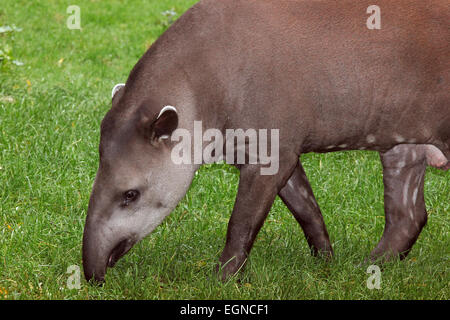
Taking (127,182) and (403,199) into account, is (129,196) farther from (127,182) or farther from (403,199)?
(403,199)

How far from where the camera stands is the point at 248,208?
15.0ft

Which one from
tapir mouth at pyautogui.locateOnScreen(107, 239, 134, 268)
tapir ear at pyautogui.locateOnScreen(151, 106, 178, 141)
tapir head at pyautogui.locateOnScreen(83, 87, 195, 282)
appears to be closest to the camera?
tapir ear at pyautogui.locateOnScreen(151, 106, 178, 141)

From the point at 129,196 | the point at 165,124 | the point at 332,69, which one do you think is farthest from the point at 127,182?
the point at 332,69

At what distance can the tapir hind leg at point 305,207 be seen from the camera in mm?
5227

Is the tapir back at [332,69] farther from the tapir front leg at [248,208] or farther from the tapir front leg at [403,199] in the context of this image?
the tapir front leg at [403,199]

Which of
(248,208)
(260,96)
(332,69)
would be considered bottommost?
(248,208)

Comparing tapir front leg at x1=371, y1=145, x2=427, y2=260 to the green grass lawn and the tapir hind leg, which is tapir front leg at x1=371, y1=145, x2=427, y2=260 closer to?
the green grass lawn

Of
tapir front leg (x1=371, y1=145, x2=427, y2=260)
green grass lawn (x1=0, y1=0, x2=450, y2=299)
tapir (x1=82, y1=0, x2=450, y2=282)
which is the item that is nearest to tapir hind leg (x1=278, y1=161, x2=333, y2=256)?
green grass lawn (x1=0, y1=0, x2=450, y2=299)

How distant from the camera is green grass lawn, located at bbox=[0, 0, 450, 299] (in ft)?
15.5

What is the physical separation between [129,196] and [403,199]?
7.11 ft

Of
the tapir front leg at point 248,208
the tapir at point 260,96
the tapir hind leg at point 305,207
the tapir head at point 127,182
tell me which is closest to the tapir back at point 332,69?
the tapir at point 260,96

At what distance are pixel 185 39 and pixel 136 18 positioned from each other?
8.24 metres

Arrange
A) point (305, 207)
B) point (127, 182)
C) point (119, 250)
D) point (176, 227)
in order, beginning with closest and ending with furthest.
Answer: point (127, 182) → point (119, 250) → point (305, 207) → point (176, 227)
